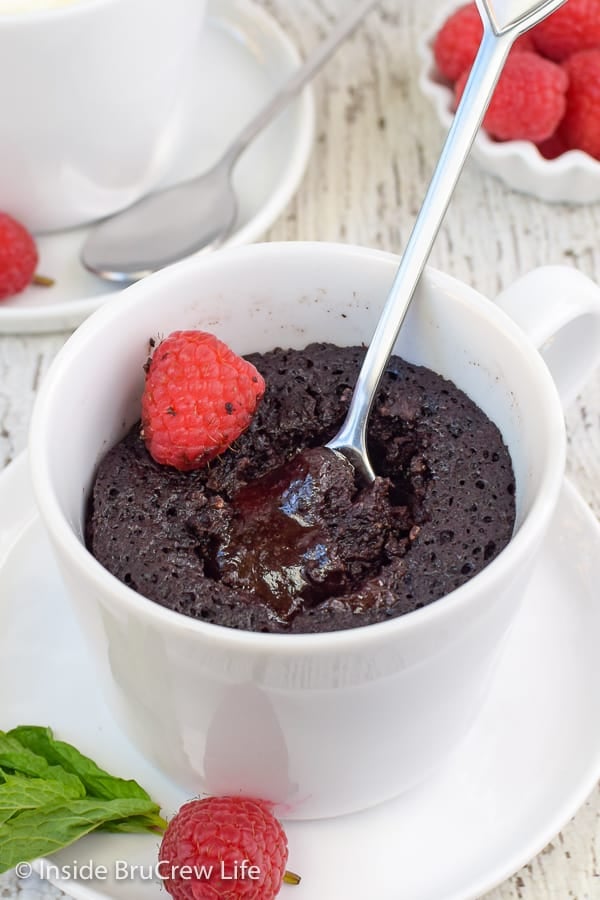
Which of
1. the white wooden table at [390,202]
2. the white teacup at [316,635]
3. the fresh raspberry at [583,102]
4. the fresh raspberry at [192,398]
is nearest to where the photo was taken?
the white teacup at [316,635]

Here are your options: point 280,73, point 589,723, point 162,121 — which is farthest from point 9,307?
point 589,723

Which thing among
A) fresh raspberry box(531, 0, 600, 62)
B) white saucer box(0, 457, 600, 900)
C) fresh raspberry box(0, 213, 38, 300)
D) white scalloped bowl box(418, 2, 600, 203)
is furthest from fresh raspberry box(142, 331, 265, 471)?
fresh raspberry box(531, 0, 600, 62)

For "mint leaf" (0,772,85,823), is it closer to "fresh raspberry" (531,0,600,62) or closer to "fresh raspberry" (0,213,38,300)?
"fresh raspberry" (0,213,38,300)

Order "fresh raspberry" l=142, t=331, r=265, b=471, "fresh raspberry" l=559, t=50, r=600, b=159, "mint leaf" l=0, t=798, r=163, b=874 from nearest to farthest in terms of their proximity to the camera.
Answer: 1. "mint leaf" l=0, t=798, r=163, b=874
2. "fresh raspberry" l=142, t=331, r=265, b=471
3. "fresh raspberry" l=559, t=50, r=600, b=159

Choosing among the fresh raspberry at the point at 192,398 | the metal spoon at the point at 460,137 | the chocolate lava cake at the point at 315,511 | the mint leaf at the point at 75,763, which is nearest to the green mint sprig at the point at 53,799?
the mint leaf at the point at 75,763

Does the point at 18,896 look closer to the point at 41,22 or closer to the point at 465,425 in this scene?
the point at 465,425

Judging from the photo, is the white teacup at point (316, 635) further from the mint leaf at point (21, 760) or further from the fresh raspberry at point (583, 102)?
the fresh raspberry at point (583, 102)
